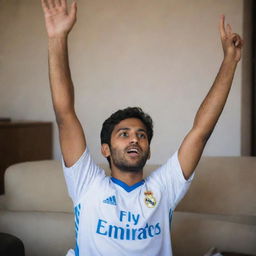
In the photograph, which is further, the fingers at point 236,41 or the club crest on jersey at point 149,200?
the fingers at point 236,41

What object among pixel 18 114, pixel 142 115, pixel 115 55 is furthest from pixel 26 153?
pixel 142 115

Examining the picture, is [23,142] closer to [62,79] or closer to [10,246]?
[10,246]

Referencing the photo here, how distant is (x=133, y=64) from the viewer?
3.85 meters

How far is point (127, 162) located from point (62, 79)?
14.4 inches

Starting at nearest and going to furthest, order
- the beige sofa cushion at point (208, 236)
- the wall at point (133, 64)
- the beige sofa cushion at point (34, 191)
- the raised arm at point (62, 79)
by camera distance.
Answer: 1. the raised arm at point (62, 79)
2. the beige sofa cushion at point (208, 236)
3. the beige sofa cushion at point (34, 191)
4. the wall at point (133, 64)

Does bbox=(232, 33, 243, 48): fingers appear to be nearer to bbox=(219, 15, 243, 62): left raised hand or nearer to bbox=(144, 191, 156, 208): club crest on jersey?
bbox=(219, 15, 243, 62): left raised hand

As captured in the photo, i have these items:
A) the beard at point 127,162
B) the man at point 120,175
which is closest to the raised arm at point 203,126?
the man at point 120,175

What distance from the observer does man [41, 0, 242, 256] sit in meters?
1.22

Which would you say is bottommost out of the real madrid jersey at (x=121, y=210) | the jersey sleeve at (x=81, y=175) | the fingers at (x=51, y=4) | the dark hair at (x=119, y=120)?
the real madrid jersey at (x=121, y=210)

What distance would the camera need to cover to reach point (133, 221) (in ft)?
4.08

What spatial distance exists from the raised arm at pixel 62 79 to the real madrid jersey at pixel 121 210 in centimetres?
6

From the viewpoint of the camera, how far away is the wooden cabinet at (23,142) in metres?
3.39

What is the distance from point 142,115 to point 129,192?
1.14 feet

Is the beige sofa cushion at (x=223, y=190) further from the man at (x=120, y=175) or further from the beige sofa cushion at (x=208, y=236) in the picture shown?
the man at (x=120, y=175)
